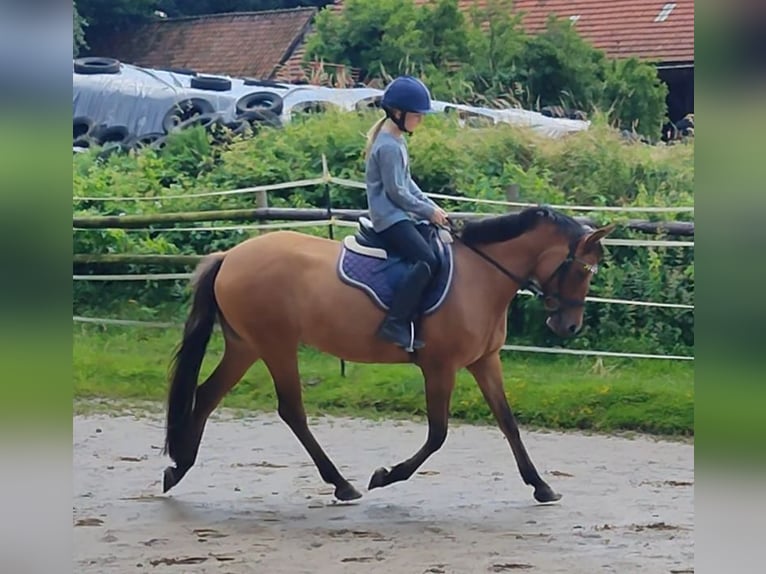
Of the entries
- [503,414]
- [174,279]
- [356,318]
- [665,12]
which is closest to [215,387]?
[174,279]

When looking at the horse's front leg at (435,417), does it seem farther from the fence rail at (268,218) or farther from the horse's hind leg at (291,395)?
the fence rail at (268,218)

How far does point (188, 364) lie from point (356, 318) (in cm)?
62

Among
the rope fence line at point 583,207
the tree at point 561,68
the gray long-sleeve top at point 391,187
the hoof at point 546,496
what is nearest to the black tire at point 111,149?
the gray long-sleeve top at point 391,187

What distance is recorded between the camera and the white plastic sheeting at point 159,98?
443 centimetres

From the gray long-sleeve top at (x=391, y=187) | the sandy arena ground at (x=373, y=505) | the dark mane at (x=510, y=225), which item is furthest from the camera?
the dark mane at (x=510, y=225)

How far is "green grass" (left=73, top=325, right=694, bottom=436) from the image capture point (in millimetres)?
4305

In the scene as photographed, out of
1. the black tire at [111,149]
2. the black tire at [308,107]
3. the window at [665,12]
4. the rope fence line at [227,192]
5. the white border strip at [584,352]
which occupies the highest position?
the window at [665,12]

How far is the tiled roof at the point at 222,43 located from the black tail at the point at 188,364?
777 mm

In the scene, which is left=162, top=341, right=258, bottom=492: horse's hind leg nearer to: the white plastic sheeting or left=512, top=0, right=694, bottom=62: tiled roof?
the white plastic sheeting

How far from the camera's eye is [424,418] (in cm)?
433

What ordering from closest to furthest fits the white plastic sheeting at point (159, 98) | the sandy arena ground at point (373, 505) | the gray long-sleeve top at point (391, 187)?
1. the sandy arena ground at point (373, 505)
2. the gray long-sleeve top at point (391, 187)
3. the white plastic sheeting at point (159, 98)

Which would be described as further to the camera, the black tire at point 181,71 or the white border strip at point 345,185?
the black tire at point 181,71
